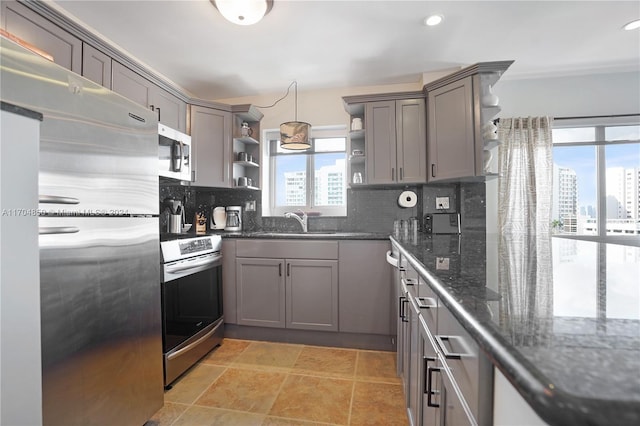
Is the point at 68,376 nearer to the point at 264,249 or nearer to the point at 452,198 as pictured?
the point at 264,249

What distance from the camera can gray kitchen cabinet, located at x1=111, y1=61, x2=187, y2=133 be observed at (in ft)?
7.15

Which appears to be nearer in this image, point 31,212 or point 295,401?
A: point 31,212

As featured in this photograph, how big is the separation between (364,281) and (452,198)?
51.7 inches

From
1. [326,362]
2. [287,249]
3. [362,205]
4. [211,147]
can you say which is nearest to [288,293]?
[287,249]

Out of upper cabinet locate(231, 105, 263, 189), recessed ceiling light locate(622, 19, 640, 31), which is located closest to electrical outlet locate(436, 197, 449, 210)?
recessed ceiling light locate(622, 19, 640, 31)

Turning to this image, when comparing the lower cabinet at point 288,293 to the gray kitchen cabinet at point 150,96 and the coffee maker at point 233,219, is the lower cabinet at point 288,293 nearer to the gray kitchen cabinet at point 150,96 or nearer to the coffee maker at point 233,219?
the coffee maker at point 233,219

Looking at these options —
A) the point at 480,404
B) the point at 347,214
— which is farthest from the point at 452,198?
the point at 480,404

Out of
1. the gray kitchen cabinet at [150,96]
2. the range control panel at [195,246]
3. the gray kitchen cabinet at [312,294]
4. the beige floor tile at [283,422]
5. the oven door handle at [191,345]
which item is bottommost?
the beige floor tile at [283,422]

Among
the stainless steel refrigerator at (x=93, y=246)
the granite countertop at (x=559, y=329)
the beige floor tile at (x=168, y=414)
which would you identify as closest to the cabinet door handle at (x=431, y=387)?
the granite countertop at (x=559, y=329)

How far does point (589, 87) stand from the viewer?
2912 mm

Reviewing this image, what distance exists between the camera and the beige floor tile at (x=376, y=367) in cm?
201

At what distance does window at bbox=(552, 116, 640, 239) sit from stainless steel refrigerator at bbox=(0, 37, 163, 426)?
3.79 metres

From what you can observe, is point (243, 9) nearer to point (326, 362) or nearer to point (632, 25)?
point (326, 362)

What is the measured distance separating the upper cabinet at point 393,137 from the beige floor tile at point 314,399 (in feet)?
5.87
